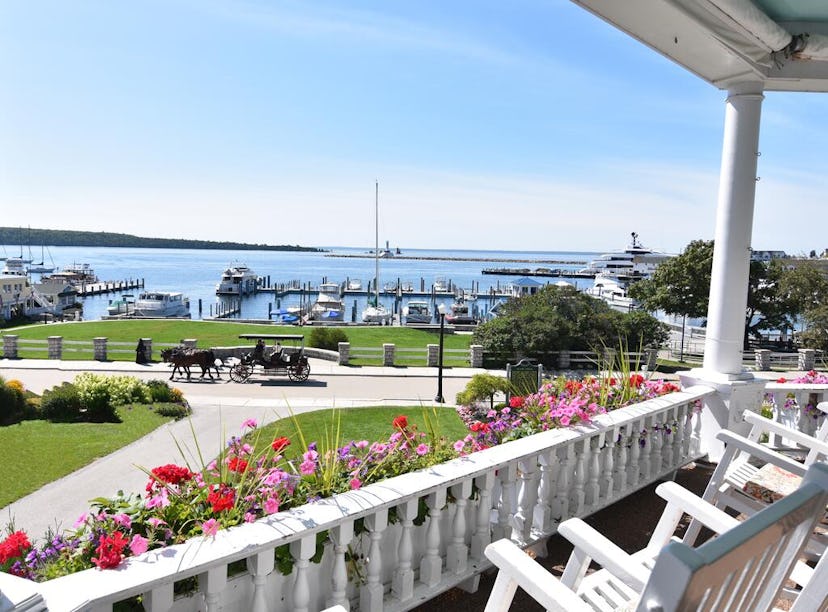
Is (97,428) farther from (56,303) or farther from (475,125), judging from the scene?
(56,303)

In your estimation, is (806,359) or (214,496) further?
(806,359)

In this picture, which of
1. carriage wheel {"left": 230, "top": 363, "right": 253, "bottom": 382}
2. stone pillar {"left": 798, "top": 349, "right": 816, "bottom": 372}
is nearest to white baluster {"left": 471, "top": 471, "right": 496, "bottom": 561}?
carriage wheel {"left": 230, "top": 363, "right": 253, "bottom": 382}

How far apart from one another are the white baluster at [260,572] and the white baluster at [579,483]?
6.74 feet

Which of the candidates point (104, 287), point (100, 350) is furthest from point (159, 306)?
point (104, 287)

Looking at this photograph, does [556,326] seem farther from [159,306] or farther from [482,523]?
[159,306]

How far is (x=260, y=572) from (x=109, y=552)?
45 cm

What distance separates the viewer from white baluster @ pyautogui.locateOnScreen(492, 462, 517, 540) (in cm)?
281

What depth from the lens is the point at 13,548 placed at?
68.1 inches

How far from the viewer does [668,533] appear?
2.14 metres

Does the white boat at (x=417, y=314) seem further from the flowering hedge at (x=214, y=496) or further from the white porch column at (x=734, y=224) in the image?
the flowering hedge at (x=214, y=496)

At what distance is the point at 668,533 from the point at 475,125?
27360mm

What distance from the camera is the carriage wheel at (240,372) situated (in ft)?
56.0

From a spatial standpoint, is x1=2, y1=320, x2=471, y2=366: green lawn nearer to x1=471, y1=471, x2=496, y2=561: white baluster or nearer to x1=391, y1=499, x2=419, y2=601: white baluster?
x1=471, y1=471, x2=496, y2=561: white baluster

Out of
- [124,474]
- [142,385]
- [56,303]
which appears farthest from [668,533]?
[56,303]
